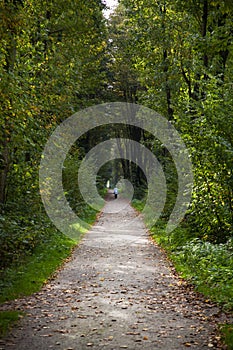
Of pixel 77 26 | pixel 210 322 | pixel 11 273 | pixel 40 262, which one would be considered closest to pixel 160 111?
pixel 77 26

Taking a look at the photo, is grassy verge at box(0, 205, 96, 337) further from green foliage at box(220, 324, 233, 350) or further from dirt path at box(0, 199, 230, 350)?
green foliage at box(220, 324, 233, 350)

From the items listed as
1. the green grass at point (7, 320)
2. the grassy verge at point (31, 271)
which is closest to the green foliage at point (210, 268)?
the grassy verge at point (31, 271)

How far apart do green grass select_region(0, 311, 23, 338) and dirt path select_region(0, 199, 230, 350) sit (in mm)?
153

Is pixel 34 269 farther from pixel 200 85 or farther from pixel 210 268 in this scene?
pixel 200 85

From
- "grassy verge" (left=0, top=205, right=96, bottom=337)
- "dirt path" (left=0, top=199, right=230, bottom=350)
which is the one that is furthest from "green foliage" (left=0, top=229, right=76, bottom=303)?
"dirt path" (left=0, top=199, right=230, bottom=350)

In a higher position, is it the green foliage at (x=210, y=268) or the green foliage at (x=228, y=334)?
the green foliage at (x=210, y=268)

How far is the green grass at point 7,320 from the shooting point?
6426 millimetres

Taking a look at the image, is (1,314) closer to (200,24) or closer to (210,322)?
(210,322)

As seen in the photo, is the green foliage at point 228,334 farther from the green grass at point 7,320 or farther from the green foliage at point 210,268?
the green grass at point 7,320

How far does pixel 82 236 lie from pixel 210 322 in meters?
11.4

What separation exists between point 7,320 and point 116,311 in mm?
1944

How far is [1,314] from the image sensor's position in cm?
709

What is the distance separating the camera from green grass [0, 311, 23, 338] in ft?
21.1

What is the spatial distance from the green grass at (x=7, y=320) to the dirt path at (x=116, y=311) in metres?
0.15
